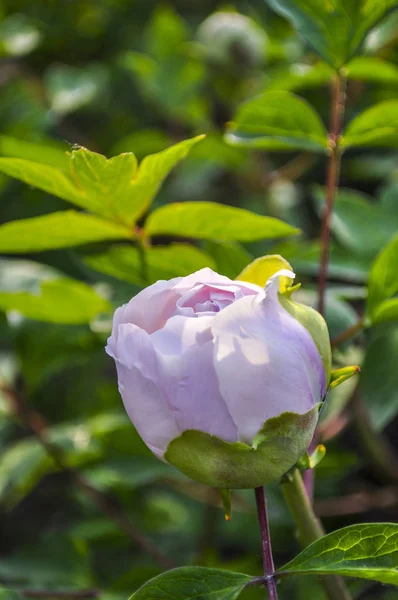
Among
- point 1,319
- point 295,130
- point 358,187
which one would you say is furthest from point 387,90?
point 1,319

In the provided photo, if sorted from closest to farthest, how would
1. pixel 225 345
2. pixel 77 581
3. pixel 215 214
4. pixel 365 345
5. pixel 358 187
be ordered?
pixel 225 345, pixel 215 214, pixel 365 345, pixel 77 581, pixel 358 187

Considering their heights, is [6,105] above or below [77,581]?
above

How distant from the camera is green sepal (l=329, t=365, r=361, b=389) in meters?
0.44

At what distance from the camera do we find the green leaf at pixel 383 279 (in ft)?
1.91

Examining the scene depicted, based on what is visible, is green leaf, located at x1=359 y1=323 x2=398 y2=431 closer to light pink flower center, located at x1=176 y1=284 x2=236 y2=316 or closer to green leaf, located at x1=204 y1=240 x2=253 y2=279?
green leaf, located at x1=204 y1=240 x2=253 y2=279

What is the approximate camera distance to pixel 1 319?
3.22ft

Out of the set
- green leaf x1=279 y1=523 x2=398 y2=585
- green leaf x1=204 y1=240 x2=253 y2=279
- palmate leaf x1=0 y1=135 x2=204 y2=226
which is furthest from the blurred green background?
green leaf x1=279 y1=523 x2=398 y2=585

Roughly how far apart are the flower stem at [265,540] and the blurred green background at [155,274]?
23cm

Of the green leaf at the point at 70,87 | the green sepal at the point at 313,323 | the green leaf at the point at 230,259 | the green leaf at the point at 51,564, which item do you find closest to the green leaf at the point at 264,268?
the green sepal at the point at 313,323

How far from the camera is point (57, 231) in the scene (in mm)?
613

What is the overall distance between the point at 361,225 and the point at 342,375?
0.41 metres

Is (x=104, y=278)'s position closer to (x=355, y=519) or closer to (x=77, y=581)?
(x=77, y=581)

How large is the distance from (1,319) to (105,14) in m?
0.79

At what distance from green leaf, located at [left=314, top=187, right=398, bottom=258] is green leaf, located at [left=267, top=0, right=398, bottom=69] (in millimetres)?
218
